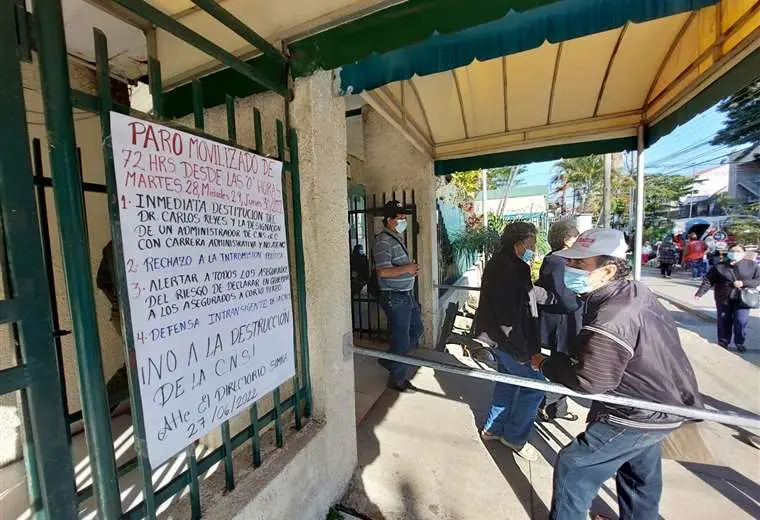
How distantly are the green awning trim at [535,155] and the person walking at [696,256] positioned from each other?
12457mm

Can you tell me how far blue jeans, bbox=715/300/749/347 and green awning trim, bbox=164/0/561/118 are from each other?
6.11 m

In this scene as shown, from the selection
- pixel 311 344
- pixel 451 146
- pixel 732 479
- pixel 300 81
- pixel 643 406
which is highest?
pixel 451 146

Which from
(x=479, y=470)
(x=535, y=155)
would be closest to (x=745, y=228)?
(x=535, y=155)

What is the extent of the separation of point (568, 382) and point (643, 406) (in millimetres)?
287

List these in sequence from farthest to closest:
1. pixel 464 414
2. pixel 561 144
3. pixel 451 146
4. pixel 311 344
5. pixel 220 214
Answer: pixel 451 146, pixel 561 144, pixel 464 414, pixel 311 344, pixel 220 214

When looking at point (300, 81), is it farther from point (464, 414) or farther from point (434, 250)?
point (434, 250)

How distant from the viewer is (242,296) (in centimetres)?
146

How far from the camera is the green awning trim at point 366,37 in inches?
57.5

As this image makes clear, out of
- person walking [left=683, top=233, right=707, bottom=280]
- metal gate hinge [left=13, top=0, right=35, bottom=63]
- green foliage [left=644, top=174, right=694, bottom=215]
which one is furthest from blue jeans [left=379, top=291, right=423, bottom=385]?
green foliage [left=644, top=174, right=694, bottom=215]

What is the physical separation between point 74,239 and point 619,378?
208 centimetres

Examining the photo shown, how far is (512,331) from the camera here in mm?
2594

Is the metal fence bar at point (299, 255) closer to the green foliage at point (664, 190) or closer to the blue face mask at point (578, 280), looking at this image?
the blue face mask at point (578, 280)

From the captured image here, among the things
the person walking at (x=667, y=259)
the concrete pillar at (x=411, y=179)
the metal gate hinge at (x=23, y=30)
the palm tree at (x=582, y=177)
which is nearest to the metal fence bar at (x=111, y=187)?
the metal gate hinge at (x=23, y=30)

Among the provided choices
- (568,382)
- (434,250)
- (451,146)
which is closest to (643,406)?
(568,382)
